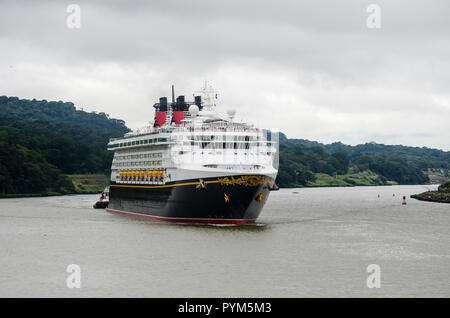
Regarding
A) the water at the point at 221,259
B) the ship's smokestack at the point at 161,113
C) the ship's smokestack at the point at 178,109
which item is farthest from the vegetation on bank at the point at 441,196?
the ship's smokestack at the point at 161,113

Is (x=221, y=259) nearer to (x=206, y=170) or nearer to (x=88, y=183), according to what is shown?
(x=206, y=170)

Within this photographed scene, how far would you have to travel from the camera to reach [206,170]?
57.0 meters

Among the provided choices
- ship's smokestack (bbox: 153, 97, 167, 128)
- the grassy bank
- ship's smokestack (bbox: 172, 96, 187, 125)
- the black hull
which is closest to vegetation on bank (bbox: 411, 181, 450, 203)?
ship's smokestack (bbox: 172, 96, 187, 125)

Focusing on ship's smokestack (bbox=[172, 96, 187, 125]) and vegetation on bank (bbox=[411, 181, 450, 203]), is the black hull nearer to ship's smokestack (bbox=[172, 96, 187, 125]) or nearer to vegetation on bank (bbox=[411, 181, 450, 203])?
ship's smokestack (bbox=[172, 96, 187, 125])

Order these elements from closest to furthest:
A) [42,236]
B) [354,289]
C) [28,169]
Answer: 1. [354,289]
2. [42,236]
3. [28,169]

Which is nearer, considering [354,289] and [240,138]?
[354,289]

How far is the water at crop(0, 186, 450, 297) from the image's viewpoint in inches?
1373

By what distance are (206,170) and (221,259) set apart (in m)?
15.5

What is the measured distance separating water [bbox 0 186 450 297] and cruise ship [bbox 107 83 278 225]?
7.01 ft

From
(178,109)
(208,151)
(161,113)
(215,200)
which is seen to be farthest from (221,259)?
(161,113)
